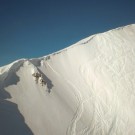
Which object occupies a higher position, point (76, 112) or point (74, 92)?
point (74, 92)

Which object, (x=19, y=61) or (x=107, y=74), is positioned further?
(x=107, y=74)

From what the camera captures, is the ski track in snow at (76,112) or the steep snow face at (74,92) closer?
the steep snow face at (74,92)

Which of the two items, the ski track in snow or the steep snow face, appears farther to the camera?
the ski track in snow

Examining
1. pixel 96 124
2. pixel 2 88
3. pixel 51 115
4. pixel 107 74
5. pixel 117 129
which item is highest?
pixel 2 88

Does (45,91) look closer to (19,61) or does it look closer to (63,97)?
(63,97)

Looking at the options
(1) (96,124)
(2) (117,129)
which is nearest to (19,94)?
(1) (96,124)

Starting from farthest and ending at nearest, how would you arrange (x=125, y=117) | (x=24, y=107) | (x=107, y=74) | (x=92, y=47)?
(x=92, y=47), (x=107, y=74), (x=125, y=117), (x=24, y=107)

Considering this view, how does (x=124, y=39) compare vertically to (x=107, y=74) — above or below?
above

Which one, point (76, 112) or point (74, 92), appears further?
point (74, 92)
